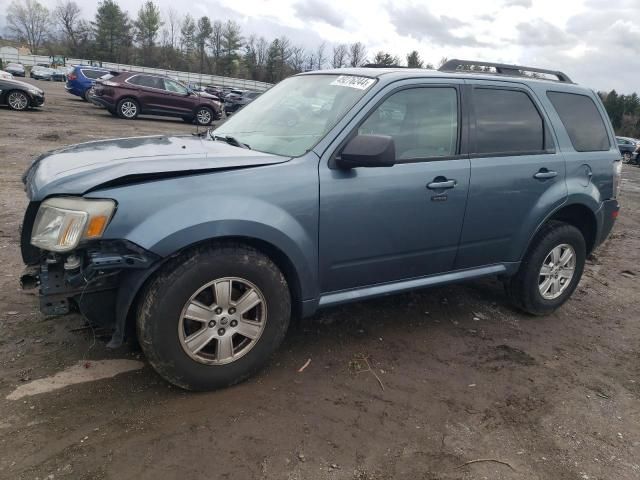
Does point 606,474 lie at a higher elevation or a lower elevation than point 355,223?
lower

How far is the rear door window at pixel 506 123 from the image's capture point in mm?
3742

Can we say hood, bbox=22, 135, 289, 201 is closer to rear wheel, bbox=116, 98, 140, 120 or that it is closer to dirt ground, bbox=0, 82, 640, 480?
dirt ground, bbox=0, 82, 640, 480

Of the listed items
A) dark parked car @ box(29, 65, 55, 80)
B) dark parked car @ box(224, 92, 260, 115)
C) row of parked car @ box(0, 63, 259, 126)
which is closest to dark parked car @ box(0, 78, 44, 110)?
row of parked car @ box(0, 63, 259, 126)

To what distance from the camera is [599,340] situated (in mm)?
4145

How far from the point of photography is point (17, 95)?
16.5 m

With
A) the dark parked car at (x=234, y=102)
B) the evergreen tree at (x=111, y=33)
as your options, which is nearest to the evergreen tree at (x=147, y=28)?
the evergreen tree at (x=111, y=33)

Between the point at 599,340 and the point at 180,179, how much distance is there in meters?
3.58

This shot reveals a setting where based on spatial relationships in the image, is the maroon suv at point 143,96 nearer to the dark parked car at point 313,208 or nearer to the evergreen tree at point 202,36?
the dark parked car at point 313,208

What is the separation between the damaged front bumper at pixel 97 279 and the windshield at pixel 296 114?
1122 mm

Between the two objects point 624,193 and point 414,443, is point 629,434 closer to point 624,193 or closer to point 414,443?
point 414,443

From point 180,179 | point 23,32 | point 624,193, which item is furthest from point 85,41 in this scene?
point 180,179

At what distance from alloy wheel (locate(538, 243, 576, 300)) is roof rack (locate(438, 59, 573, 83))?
60.2 inches

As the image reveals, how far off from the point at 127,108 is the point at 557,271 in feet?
55.9

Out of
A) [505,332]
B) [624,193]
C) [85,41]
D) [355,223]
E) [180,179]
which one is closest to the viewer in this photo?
[180,179]
